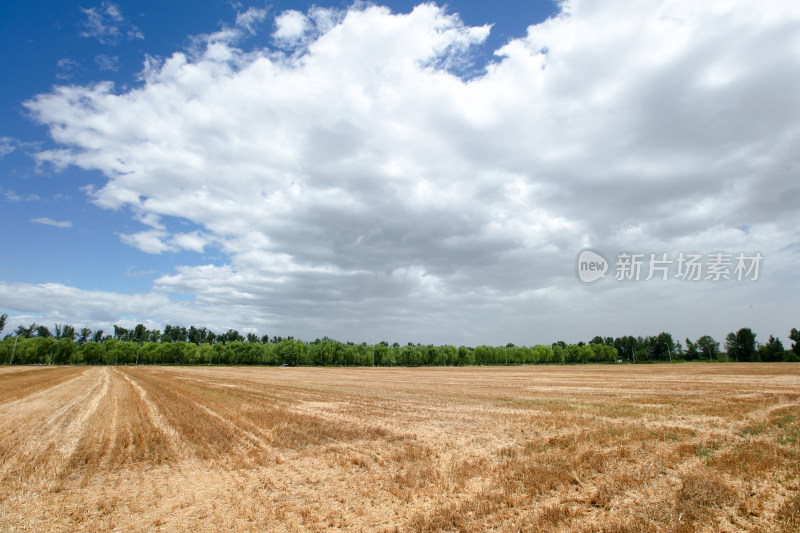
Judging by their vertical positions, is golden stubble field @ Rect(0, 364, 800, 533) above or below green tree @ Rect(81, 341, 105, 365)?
above

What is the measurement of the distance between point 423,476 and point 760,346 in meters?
206

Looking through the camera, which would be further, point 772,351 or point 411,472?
point 772,351

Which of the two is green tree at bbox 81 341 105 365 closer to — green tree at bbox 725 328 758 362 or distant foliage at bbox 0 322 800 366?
distant foliage at bbox 0 322 800 366

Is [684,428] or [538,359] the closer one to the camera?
[684,428]

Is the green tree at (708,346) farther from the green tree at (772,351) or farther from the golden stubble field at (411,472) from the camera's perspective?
the golden stubble field at (411,472)

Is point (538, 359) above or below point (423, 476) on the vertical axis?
below

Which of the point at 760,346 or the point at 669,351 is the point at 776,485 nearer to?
the point at 760,346

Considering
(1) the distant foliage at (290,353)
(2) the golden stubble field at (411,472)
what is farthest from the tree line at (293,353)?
(2) the golden stubble field at (411,472)

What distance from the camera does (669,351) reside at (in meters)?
194

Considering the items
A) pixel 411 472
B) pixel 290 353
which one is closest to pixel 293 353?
pixel 290 353

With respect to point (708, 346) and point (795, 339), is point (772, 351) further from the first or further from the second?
point (708, 346)

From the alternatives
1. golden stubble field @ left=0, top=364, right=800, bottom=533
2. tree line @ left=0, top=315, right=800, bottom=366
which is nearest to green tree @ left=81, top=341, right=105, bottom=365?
tree line @ left=0, top=315, right=800, bottom=366

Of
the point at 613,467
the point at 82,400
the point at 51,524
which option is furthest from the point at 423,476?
the point at 82,400

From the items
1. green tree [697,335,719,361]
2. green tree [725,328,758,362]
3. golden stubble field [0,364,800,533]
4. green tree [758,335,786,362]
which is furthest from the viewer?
green tree [697,335,719,361]
